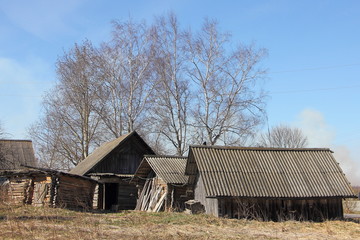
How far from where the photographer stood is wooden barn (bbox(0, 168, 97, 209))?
2339 centimetres

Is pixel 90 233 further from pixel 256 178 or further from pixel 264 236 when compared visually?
pixel 256 178

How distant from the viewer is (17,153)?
3725cm

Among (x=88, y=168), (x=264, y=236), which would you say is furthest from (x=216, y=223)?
(x=88, y=168)

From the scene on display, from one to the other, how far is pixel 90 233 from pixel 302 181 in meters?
12.2

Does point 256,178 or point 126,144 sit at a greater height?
point 126,144

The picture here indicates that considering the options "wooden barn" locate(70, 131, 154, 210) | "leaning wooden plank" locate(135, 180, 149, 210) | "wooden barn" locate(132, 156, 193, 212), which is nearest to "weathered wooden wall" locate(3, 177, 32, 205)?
"wooden barn" locate(70, 131, 154, 210)

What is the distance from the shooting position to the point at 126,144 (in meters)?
30.9

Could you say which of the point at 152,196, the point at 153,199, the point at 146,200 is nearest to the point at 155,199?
the point at 153,199

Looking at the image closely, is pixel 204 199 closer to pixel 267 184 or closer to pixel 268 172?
pixel 267 184

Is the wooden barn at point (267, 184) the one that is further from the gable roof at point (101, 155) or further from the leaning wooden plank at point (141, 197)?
the gable roof at point (101, 155)

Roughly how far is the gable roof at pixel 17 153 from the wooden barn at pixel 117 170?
7.45 meters

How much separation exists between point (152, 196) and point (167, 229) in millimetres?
10738

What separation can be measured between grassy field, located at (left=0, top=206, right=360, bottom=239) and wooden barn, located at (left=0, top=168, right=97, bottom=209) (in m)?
3.29

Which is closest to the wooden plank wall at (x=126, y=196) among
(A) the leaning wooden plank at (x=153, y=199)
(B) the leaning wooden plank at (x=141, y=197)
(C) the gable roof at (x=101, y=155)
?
(B) the leaning wooden plank at (x=141, y=197)
